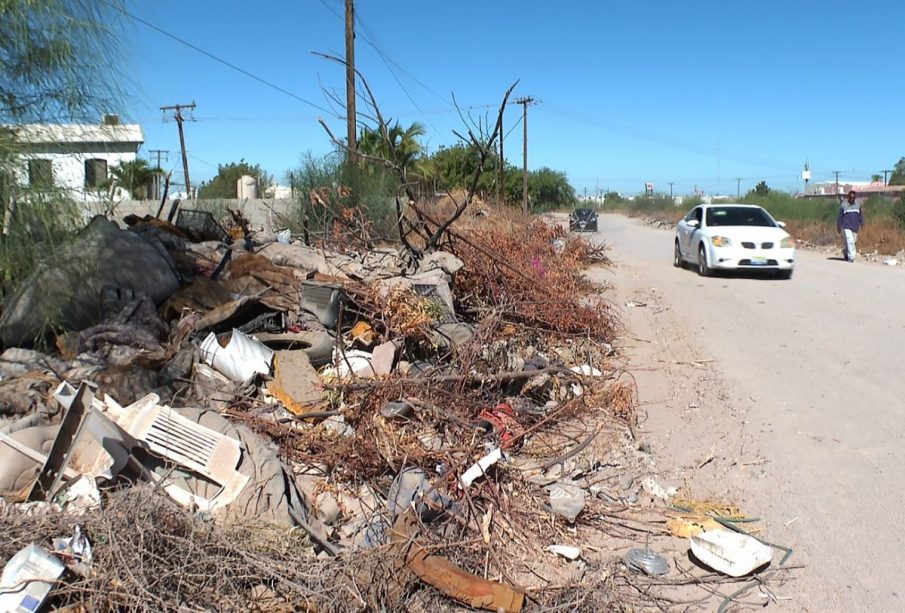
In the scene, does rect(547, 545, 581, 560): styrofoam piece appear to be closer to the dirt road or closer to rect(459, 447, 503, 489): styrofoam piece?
rect(459, 447, 503, 489): styrofoam piece

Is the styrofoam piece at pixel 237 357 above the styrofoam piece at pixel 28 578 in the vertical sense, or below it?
above

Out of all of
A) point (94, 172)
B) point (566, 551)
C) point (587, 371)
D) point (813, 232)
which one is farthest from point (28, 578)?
point (813, 232)

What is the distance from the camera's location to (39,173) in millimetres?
5676

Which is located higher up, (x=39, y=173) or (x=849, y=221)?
(x=39, y=173)

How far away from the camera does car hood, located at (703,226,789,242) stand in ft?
49.8

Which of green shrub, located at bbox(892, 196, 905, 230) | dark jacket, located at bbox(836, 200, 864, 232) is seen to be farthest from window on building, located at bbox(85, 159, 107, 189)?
green shrub, located at bbox(892, 196, 905, 230)

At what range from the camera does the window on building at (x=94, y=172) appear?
20.8ft

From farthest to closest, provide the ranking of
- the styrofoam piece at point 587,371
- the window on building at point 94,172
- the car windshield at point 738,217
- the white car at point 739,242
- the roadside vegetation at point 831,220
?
the roadside vegetation at point 831,220, the car windshield at point 738,217, the white car at point 739,242, the styrofoam piece at point 587,371, the window on building at point 94,172

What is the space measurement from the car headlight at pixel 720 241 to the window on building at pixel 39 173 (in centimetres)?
1270

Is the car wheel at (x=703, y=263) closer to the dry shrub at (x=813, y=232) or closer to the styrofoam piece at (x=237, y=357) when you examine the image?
the styrofoam piece at (x=237, y=357)

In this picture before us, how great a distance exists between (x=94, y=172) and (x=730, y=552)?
571 cm

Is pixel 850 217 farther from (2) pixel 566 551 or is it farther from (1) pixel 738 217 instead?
(2) pixel 566 551

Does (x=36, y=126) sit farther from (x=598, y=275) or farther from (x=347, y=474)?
(x=598, y=275)

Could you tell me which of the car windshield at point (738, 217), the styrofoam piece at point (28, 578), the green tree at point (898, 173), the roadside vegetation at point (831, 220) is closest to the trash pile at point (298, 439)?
the styrofoam piece at point (28, 578)
